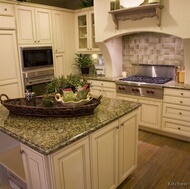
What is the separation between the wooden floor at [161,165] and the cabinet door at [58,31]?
103 inches

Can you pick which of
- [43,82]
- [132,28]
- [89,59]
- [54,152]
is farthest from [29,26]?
[54,152]

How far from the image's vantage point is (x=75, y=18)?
4562 millimetres

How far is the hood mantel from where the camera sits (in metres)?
2.81

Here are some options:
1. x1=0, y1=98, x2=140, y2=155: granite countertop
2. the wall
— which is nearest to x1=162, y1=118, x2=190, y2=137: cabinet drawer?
the wall

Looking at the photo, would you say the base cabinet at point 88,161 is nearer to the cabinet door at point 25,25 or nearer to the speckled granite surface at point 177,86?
the speckled granite surface at point 177,86

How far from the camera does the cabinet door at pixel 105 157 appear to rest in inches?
66.6

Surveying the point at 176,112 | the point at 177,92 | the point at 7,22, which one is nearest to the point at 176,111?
the point at 176,112

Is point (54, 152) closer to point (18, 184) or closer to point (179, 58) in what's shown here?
point (18, 184)

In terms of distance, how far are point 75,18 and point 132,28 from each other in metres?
1.77

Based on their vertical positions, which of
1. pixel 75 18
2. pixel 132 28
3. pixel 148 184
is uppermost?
pixel 75 18

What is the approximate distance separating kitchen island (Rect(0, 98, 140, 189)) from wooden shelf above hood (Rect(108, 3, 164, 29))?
161 centimetres

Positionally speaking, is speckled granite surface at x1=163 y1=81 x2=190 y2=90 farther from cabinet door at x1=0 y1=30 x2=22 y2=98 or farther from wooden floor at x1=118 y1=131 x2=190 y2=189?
cabinet door at x1=0 y1=30 x2=22 y2=98

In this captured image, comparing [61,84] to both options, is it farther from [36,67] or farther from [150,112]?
[36,67]

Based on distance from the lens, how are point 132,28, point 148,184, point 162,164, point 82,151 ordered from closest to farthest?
point 82,151, point 148,184, point 162,164, point 132,28
